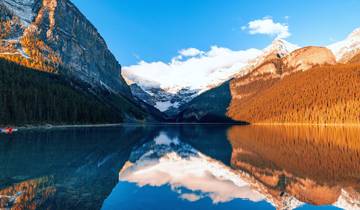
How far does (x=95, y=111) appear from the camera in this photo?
161750 millimetres

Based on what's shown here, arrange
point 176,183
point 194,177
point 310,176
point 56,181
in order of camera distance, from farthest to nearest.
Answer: point 194,177
point 310,176
point 176,183
point 56,181

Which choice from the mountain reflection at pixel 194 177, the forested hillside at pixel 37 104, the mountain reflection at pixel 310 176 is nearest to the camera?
the mountain reflection at pixel 310 176

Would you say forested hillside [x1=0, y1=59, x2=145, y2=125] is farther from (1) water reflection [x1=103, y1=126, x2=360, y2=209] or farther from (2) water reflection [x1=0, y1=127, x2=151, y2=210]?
(1) water reflection [x1=103, y1=126, x2=360, y2=209]

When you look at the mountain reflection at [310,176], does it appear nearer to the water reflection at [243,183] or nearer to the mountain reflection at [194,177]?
the water reflection at [243,183]

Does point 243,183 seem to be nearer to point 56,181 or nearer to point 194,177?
point 194,177

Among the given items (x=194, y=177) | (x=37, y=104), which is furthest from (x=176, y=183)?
(x=37, y=104)

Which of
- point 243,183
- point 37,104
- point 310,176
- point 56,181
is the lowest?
point 243,183

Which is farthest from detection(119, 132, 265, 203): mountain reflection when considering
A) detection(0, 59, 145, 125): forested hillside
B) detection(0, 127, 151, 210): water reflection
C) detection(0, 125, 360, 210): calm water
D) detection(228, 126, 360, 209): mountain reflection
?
detection(0, 59, 145, 125): forested hillside

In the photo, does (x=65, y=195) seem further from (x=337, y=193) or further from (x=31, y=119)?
(x=31, y=119)

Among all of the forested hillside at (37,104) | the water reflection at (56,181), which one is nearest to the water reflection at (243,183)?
the water reflection at (56,181)

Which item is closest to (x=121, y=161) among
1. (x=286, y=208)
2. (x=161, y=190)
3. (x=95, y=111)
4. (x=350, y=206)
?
(x=161, y=190)

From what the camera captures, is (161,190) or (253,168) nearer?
(161,190)

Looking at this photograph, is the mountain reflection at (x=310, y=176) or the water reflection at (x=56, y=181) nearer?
the water reflection at (x=56, y=181)

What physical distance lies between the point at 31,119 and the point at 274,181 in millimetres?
109546
